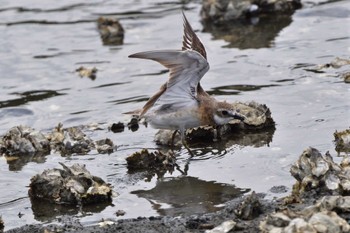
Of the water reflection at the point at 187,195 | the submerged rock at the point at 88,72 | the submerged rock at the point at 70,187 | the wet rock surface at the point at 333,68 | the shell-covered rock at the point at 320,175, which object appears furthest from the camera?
the submerged rock at the point at 88,72

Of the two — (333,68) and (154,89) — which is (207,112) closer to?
(154,89)

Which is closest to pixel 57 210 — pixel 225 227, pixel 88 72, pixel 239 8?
pixel 225 227

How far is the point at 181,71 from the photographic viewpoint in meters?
9.29

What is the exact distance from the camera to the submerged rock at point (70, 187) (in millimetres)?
7875

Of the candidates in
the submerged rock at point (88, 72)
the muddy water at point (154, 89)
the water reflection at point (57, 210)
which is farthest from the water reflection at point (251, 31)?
the water reflection at point (57, 210)

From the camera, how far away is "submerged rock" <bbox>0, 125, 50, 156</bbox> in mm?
9695

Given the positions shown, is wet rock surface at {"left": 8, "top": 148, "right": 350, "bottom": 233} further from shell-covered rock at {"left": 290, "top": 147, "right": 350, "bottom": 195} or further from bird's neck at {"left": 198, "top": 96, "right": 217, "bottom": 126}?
bird's neck at {"left": 198, "top": 96, "right": 217, "bottom": 126}

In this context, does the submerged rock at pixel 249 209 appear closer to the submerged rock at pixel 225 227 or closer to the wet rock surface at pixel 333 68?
the submerged rock at pixel 225 227

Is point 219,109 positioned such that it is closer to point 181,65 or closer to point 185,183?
point 181,65

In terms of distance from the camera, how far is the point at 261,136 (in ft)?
31.4

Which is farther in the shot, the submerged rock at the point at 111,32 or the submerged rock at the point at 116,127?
the submerged rock at the point at 111,32

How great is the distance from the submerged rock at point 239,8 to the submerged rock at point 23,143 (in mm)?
5627

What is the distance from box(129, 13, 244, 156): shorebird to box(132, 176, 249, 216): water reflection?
2.96 ft

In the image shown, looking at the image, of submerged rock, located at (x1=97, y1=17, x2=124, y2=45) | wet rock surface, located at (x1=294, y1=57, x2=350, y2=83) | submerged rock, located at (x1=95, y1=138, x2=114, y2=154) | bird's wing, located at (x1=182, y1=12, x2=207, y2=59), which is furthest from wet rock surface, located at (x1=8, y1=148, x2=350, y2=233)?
submerged rock, located at (x1=97, y1=17, x2=124, y2=45)
